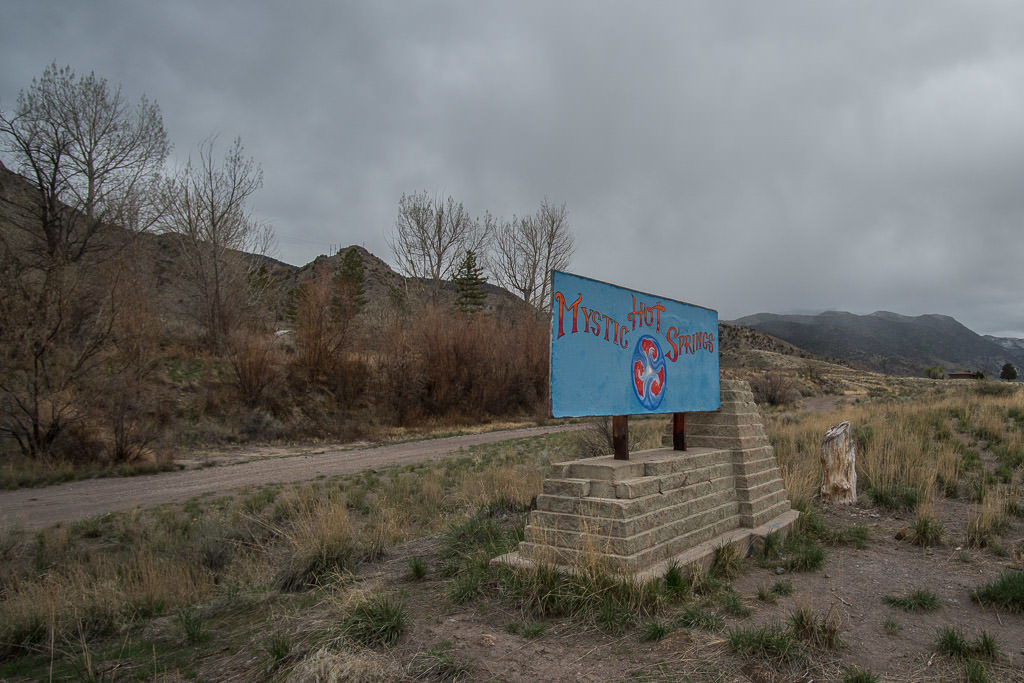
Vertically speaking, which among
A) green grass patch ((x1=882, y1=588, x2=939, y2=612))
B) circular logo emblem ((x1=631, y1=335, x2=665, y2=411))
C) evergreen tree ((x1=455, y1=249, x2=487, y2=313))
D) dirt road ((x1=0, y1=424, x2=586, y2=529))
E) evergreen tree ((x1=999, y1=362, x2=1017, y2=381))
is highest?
evergreen tree ((x1=455, y1=249, x2=487, y2=313))

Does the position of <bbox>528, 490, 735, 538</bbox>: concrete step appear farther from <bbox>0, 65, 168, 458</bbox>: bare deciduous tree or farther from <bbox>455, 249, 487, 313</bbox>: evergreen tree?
<bbox>455, 249, 487, 313</bbox>: evergreen tree

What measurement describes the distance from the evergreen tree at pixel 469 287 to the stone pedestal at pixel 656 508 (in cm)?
3890

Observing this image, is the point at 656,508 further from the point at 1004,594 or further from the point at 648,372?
the point at 1004,594

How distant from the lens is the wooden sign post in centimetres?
463

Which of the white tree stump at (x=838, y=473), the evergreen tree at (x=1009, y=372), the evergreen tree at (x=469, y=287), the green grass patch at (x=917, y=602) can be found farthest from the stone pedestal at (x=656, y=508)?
the evergreen tree at (x=1009, y=372)

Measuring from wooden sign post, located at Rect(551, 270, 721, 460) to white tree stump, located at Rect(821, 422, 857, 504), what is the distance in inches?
133

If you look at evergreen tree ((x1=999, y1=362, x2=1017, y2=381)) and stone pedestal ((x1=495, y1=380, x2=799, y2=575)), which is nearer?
stone pedestal ((x1=495, y1=380, x2=799, y2=575))

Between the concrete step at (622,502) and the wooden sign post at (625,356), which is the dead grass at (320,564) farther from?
the wooden sign post at (625,356)

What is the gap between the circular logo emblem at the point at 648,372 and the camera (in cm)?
539

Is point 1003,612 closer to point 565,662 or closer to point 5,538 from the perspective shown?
point 565,662

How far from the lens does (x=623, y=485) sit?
461 cm

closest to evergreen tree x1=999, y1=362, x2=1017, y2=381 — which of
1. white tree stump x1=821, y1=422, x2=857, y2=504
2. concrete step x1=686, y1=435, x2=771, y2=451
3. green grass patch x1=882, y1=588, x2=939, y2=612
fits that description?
white tree stump x1=821, y1=422, x2=857, y2=504

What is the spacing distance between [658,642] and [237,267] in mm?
32836

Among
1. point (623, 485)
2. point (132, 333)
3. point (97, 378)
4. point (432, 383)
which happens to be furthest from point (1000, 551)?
point (432, 383)
